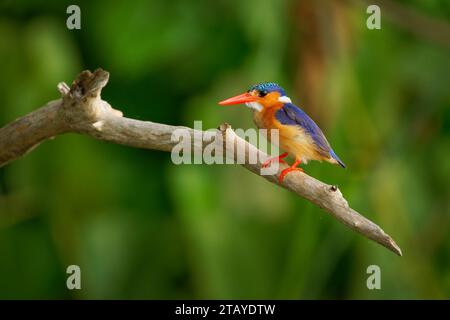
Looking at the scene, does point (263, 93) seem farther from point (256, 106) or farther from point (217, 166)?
point (217, 166)

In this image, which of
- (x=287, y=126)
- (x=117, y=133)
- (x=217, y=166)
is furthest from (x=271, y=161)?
(x=217, y=166)

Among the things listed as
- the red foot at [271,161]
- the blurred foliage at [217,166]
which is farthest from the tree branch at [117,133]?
the blurred foliage at [217,166]

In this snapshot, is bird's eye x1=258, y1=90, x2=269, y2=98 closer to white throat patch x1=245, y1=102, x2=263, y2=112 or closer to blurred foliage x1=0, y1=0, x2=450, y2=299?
white throat patch x1=245, y1=102, x2=263, y2=112

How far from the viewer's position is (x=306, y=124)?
1881mm

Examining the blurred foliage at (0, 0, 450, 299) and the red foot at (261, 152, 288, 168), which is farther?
the blurred foliage at (0, 0, 450, 299)

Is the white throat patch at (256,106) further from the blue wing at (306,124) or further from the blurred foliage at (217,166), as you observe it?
the blurred foliage at (217,166)

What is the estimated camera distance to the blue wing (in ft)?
6.14

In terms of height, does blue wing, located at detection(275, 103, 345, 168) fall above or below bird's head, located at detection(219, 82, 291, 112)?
below

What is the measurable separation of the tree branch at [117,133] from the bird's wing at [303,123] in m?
0.08

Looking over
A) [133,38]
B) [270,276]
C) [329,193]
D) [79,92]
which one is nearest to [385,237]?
[329,193]

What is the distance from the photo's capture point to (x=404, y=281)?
4250 mm

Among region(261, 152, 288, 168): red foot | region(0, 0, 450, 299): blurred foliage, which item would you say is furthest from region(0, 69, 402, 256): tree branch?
region(0, 0, 450, 299): blurred foliage

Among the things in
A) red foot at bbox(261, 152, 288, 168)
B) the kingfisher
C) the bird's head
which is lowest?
red foot at bbox(261, 152, 288, 168)

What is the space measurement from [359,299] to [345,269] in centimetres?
50
